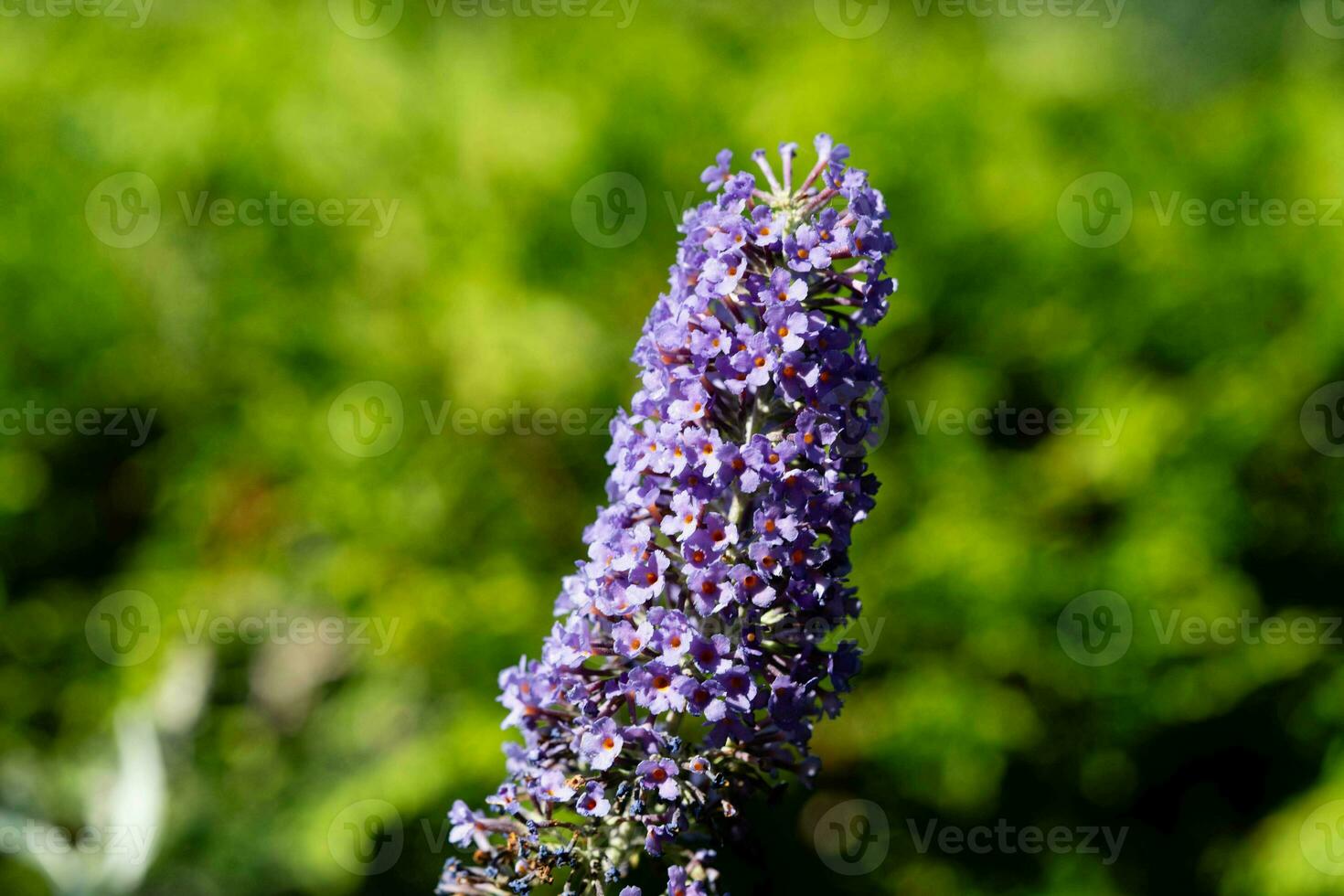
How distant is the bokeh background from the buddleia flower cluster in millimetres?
2335

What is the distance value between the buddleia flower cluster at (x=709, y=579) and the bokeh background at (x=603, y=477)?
7.66 feet

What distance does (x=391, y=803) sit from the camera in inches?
144

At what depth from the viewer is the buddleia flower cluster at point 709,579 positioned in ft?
4.37

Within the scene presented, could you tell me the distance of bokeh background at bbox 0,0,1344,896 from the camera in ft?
12.5

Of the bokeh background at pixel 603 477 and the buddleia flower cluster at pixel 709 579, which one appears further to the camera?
the bokeh background at pixel 603 477

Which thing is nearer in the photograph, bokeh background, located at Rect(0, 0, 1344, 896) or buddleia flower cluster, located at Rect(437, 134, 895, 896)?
buddleia flower cluster, located at Rect(437, 134, 895, 896)

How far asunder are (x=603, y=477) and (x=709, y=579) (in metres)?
2.81

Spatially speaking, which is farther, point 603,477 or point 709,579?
point 603,477

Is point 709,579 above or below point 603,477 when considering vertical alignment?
below

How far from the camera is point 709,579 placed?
1.33 metres

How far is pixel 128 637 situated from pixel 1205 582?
4350 millimetres

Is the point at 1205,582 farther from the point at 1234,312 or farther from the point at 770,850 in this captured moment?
the point at 770,850

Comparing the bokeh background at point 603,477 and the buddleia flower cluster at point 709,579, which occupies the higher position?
the bokeh background at point 603,477

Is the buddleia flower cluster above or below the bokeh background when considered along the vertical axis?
below
